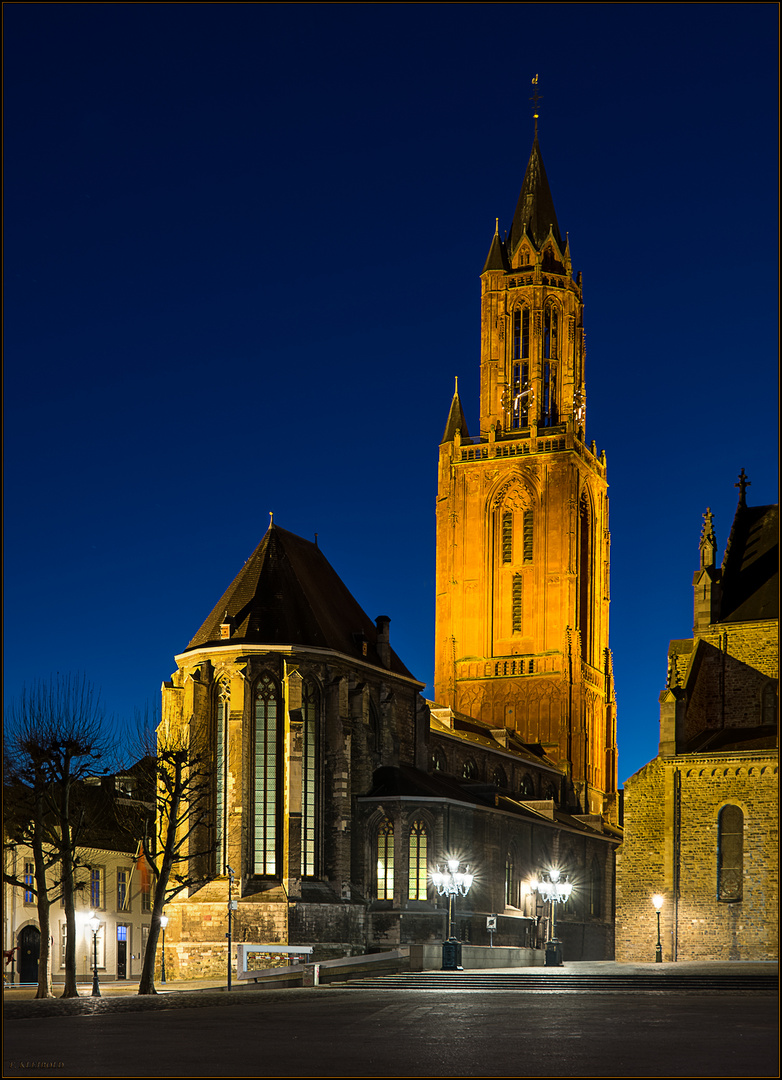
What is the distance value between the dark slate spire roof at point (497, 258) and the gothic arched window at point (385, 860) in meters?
56.3

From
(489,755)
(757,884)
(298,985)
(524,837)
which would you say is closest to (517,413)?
(489,755)

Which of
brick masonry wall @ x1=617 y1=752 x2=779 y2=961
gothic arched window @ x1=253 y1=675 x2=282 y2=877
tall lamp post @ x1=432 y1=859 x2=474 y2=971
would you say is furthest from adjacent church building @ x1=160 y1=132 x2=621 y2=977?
brick masonry wall @ x1=617 y1=752 x2=779 y2=961

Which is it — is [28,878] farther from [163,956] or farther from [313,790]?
[313,790]

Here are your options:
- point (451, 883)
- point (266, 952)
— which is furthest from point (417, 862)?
point (266, 952)

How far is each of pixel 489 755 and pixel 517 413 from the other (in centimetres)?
3115

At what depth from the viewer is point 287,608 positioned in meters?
58.7

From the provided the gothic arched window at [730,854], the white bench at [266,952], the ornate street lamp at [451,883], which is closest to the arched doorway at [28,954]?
the white bench at [266,952]

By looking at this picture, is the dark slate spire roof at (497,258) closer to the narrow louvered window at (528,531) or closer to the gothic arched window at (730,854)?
the narrow louvered window at (528,531)

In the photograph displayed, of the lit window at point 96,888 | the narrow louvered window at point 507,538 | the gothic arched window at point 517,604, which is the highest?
the narrow louvered window at point 507,538

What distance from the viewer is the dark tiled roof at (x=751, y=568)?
2308 inches

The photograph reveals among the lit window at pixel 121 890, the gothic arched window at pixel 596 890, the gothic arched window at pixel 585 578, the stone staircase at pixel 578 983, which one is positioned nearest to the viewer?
the stone staircase at pixel 578 983

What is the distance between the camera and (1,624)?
1819cm

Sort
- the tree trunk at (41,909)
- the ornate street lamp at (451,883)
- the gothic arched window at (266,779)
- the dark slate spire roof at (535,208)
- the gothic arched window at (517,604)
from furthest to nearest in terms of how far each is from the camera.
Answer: the dark slate spire roof at (535,208) → the gothic arched window at (517,604) → the gothic arched window at (266,779) → the ornate street lamp at (451,883) → the tree trunk at (41,909)

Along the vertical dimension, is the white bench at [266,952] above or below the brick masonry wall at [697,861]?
below
